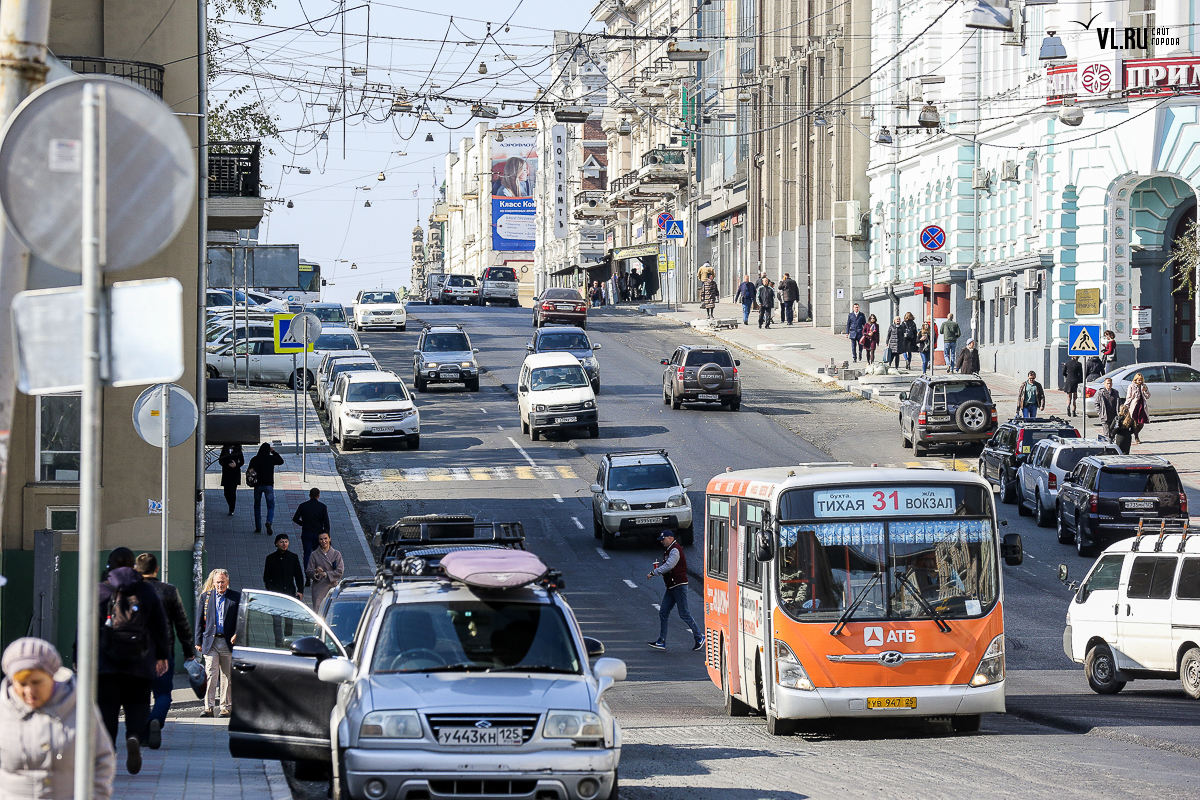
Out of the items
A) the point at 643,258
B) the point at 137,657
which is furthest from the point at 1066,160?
the point at 643,258

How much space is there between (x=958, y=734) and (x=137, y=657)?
7240mm

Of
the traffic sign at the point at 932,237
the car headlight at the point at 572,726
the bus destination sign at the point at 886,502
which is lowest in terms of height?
the car headlight at the point at 572,726

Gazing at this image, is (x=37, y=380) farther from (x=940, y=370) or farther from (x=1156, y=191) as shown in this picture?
(x=940, y=370)

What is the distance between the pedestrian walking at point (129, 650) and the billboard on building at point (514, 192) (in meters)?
157

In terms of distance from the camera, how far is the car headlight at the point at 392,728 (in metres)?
9.26

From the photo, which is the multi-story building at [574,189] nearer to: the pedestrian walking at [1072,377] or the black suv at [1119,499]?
the pedestrian walking at [1072,377]

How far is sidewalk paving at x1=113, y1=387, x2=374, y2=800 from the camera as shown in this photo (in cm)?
1068

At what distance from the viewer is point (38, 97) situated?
5574 millimetres

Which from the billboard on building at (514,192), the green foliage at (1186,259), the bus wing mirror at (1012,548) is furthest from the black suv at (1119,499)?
the billboard on building at (514,192)

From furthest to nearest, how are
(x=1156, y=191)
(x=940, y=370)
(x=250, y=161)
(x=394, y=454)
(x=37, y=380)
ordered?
(x=940, y=370)
(x=1156, y=191)
(x=394, y=454)
(x=250, y=161)
(x=37, y=380)

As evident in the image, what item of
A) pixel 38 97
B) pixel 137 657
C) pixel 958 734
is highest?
pixel 38 97

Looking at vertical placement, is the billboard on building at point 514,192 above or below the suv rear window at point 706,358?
above

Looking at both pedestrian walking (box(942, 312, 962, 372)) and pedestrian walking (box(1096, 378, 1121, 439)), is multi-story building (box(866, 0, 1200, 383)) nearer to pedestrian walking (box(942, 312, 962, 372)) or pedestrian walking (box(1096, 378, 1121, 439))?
pedestrian walking (box(942, 312, 962, 372))

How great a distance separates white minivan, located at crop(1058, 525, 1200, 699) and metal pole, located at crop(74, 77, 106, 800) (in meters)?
14.0
